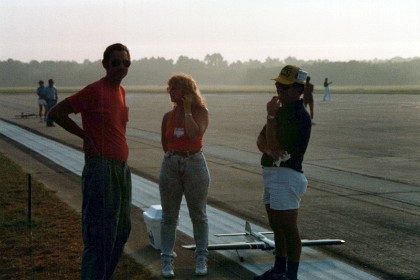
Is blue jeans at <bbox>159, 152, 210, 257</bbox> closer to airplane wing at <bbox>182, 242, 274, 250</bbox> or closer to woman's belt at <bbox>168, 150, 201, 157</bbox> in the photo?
woman's belt at <bbox>168, 150, 201, 157</bbox>

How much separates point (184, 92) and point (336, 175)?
6694mm

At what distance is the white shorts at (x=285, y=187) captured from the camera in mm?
5355

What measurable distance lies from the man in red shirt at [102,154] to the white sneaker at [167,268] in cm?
104

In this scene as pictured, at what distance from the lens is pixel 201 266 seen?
5875 mm

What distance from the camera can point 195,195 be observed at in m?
5.82

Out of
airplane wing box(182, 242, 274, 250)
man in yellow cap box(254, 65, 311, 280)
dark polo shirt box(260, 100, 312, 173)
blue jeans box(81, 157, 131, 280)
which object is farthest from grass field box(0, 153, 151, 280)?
dark polo shirt box(260, 100, 312, 173)

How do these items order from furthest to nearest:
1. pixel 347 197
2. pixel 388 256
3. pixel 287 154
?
pixel 347 197, pixel 388 256, pixel 287 154

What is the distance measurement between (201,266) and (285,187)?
1125 mm

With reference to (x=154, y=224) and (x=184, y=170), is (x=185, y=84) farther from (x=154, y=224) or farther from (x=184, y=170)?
(x=154, y=224)

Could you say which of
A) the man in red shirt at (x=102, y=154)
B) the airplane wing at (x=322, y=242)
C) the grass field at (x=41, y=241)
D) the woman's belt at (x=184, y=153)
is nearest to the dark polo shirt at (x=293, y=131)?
the woman's belt at (x=184, y=153)

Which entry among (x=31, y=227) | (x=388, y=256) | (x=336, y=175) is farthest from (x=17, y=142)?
(x=388, y=256)

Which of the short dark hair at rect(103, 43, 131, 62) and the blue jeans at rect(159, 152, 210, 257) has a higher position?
the short dark hair at rect(103, 43, 131, 62)

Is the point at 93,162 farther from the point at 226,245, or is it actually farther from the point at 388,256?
the point at 388,256

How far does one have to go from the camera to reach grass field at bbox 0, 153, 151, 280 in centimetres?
587
